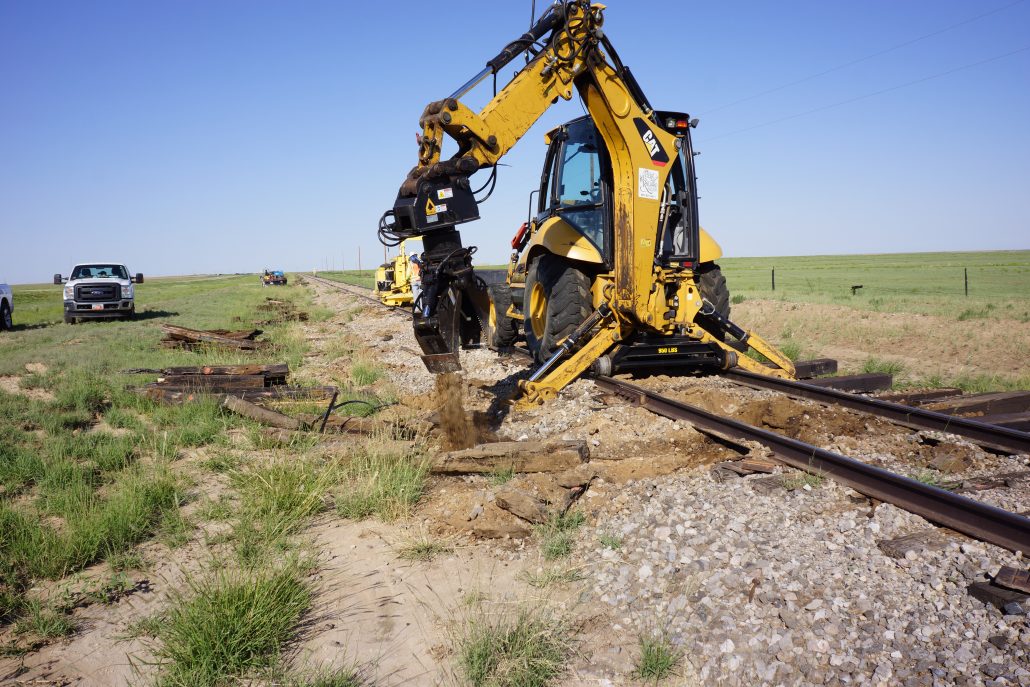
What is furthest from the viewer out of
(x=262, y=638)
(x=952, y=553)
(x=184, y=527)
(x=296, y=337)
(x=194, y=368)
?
(x=296, y=337)

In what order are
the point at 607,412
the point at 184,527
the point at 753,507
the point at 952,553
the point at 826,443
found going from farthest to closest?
the point at 607,412, the point at 826,443, the point at 184,527, the point at 753,507, the point at 952,553

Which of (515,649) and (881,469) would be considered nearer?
(515,649)

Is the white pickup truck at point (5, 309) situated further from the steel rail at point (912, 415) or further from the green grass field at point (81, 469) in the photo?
the steel rail at point (912, 415)

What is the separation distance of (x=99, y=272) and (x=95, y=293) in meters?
1.61

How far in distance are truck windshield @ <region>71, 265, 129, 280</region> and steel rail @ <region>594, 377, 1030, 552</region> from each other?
26.5 metres

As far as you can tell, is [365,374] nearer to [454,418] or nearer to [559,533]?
[454,418]

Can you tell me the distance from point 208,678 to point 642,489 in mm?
3140

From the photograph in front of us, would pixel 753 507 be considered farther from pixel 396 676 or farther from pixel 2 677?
pixel 2 677

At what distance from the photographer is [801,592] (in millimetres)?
3516

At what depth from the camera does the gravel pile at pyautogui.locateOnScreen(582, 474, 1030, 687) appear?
2.96m

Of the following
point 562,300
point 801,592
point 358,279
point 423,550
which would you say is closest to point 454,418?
point 562,300

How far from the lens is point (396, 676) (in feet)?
10.8

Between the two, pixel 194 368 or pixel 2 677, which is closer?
pixel 2 677

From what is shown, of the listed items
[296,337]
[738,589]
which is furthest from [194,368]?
[738,589]
